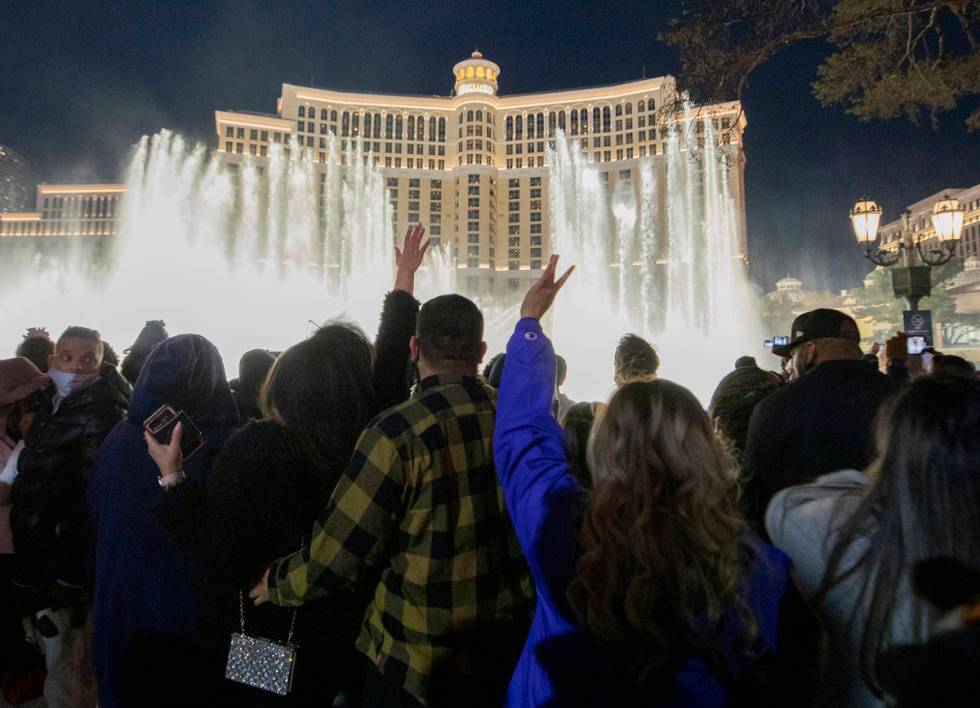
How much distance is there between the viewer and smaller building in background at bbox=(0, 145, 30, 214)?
107000 mm

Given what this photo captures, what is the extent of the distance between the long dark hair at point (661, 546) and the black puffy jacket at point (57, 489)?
8.97ft

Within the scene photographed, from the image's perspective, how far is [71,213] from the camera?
7562 cm

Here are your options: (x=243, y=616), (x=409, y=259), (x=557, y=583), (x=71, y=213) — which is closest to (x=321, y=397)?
(x=243, y=616)

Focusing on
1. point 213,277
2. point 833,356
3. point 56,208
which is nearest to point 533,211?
point 213,277

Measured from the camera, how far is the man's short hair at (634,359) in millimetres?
4254

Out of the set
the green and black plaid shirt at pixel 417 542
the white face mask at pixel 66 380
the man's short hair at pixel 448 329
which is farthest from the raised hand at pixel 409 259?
the white face mask at pixel 66 380

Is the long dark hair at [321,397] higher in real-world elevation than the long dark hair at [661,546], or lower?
higher

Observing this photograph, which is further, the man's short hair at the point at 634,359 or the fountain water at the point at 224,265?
the fountain water at the point at 224,265

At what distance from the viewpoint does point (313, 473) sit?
2.03 m

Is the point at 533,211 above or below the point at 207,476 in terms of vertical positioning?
above

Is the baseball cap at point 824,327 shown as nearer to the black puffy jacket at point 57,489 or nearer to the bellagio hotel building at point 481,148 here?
the black puffy jacket at point 57,489

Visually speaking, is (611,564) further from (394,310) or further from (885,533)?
(394,310)

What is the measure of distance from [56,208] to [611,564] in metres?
95.0

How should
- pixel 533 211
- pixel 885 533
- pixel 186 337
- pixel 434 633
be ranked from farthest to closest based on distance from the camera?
pixel 533 211
pixel 186 337
pixel 434 633
pixel 885 533
